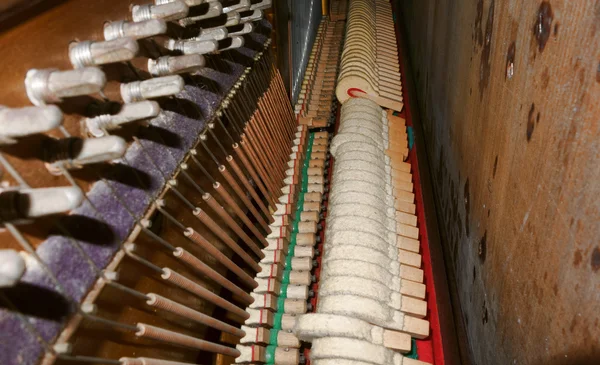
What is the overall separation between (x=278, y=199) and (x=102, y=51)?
5.31ft

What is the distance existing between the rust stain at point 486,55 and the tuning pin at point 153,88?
47.8 inches

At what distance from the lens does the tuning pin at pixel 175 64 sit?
1.23 meters

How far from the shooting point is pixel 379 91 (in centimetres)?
352

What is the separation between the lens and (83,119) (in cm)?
120

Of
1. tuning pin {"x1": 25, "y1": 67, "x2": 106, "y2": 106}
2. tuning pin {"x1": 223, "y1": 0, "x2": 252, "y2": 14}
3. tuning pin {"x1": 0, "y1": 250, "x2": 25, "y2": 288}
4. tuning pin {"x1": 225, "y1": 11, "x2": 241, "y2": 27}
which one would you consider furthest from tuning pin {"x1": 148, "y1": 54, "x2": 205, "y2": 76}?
tuning pin {"x1": 0, "y1": 250, "x2": 25, "y2": 288}

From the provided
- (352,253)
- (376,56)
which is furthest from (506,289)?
(376,56)

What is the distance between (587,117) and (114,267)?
1211mm

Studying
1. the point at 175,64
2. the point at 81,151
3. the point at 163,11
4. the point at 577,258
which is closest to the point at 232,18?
the point at 163,11

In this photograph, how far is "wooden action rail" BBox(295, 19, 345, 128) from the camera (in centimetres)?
351

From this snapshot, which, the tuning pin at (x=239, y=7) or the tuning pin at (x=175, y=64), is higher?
the tuning pin at (x=239, y=7)

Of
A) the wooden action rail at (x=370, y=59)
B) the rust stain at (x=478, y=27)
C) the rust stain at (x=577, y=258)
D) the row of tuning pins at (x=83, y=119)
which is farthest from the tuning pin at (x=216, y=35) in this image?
the wooden action rail at (x=370, y=59)

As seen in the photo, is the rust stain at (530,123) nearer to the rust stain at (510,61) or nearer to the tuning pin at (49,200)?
the rust stain at (510,61)

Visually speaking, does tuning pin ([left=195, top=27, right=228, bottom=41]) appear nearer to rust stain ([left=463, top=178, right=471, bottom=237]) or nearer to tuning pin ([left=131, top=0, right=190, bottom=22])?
tuning pin ([left=131, top=0, right=190, bottom=22])

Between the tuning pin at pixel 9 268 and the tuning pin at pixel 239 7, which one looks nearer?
the tuning pin at pixel 9 268
